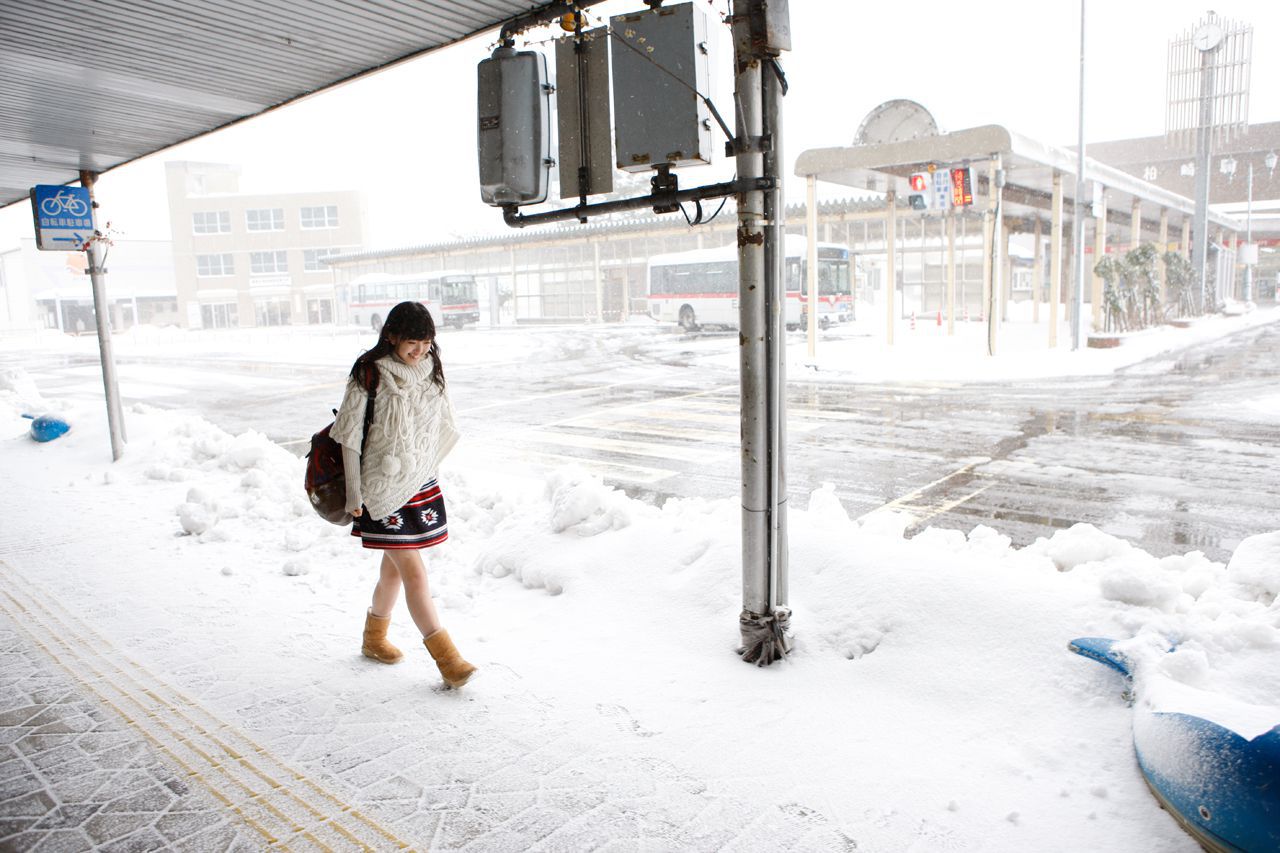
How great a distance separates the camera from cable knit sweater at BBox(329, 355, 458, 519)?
147 inches

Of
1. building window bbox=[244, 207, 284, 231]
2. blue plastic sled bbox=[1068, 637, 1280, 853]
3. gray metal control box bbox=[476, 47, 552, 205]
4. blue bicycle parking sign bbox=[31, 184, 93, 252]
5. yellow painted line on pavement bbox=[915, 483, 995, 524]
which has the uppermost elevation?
building window bbox=[244, 207, 284, 231]

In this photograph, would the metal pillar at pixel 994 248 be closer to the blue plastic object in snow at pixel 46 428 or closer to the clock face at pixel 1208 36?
the blue plastic object in snow at pixel 46 428

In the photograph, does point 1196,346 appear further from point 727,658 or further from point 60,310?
point 60,310

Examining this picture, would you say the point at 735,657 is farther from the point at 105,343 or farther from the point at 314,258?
the point at 314,258

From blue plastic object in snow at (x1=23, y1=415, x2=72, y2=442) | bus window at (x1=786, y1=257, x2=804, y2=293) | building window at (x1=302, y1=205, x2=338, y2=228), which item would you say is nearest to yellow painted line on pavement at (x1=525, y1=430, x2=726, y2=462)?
blue plastic object in snow at (x1=23, y1=415, x2=72, y2=442)

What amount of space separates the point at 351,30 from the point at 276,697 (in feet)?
13.2

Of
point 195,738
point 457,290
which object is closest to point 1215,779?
point 195,738

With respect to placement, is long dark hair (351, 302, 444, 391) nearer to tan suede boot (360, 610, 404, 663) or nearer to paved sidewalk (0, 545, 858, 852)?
tan suede boot (360, 610, 404, 663)

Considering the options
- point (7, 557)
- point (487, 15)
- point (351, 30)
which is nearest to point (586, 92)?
point (487, 15)

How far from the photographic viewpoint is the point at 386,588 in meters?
4.11

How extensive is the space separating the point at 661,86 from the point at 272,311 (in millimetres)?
73399

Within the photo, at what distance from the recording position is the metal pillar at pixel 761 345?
3695mm

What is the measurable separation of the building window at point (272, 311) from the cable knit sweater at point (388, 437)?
7170 cm

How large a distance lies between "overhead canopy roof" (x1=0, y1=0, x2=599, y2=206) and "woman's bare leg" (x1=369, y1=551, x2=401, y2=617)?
3090 mm
